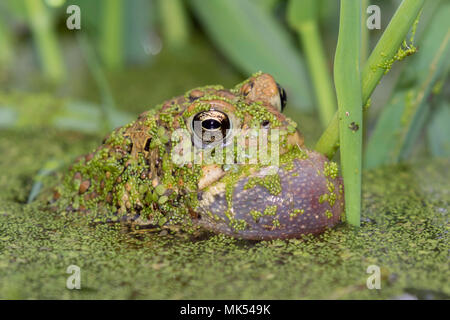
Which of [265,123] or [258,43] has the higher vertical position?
[258,43]

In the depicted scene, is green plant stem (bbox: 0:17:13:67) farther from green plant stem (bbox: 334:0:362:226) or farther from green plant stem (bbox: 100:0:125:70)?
green plant stem (bbox: 334:0:362:226)

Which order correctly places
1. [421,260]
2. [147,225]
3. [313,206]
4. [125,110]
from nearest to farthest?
[421,260] → [313,206] → [147,225] → [125,110]

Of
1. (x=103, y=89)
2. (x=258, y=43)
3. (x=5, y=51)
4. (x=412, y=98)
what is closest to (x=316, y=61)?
(x=258, y=43)

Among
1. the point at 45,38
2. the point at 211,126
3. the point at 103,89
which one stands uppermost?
the point at 45,38

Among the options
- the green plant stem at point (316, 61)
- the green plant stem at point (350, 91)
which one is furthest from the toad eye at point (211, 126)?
the green plant stem at point (316, 61)

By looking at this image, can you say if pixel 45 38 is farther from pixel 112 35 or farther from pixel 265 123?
pixel 265 123
